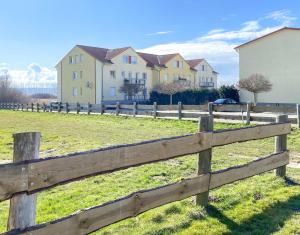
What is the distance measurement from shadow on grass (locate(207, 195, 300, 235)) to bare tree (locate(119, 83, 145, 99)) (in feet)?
152

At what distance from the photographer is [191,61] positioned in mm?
66438

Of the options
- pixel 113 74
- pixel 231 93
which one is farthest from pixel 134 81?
pixel 231 93

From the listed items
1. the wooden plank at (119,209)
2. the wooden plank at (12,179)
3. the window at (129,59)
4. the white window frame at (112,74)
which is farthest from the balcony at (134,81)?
the wooden plank at (12,179)

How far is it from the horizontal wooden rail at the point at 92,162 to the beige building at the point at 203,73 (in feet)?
199

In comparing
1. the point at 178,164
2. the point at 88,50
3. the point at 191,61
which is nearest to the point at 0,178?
the point at 178,164

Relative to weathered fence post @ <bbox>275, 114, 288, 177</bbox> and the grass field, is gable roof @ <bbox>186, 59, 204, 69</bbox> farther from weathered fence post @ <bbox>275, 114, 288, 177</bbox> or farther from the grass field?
weathered fence post @ <bbox>275, 114, 288, 177</bbox>

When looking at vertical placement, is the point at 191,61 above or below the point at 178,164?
above

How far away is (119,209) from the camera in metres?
3.35

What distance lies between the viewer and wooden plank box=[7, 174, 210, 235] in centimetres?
279

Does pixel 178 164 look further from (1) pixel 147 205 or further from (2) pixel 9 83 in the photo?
(2) pixel 9 83

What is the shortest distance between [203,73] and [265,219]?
206 ft

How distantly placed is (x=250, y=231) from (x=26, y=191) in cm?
255

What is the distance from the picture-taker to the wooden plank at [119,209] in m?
2.79

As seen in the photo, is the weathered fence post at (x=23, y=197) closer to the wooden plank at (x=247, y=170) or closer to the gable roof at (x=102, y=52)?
the wooden plank at (x=247, y=170)
